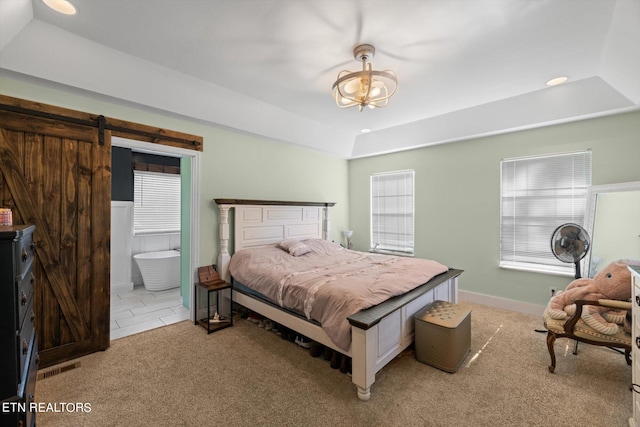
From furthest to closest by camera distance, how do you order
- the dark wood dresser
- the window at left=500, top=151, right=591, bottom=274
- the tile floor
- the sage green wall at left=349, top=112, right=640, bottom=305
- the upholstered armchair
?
the window at left=500, top=151, right=591, bottom=274, the tile floor, the sage green wall at left=349, top=112, right=640, bottom=305, the upholstered armchair, the dark wood dresser

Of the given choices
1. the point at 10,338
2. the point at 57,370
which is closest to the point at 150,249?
the point at 57,370

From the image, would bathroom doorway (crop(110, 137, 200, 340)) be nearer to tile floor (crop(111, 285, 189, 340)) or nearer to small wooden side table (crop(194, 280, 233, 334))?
tile floor (crop(111, 285, 189, 340))

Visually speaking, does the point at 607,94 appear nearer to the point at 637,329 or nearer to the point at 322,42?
the point at 637,329

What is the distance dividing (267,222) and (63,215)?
2.18 meters

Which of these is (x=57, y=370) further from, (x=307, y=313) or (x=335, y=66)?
(x=335, y=66)

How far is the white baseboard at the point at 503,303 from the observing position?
3494mm

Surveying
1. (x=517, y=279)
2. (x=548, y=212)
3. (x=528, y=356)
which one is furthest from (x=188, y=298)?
(x=548, y=212)

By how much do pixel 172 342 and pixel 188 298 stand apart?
2.86 ft

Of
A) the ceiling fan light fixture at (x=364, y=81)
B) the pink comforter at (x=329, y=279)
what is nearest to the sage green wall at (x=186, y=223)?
the pink comforter at (x=329, y=279)

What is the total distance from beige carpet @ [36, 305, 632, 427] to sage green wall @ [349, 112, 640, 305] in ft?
4.13

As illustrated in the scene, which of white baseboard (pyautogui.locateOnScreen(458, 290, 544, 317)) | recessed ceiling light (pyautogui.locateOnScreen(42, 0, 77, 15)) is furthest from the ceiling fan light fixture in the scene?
white baseboard (pyautogui.locateOnScreen(458, 290, 544, 317))

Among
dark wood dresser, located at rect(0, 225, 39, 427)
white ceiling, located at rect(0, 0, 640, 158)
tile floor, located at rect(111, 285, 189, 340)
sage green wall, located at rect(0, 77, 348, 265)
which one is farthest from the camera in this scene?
tile floor, located at rect(111, 285, 189, 340)

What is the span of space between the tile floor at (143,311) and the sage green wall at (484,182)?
381cm

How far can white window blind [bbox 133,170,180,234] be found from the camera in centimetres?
482
